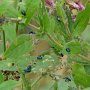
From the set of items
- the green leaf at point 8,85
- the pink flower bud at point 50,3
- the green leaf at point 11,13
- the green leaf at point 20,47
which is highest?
the pink flower bud at point 50,3

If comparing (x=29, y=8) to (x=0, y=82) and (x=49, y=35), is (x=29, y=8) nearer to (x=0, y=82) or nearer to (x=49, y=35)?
(x=49, y=35)

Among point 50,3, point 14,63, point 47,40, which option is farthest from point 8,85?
point 50,3

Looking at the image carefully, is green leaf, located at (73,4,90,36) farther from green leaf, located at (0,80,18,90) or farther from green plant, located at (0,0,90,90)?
green leaf, located at (0,80,18,90)

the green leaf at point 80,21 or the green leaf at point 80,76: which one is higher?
the green leaf at point 80,21

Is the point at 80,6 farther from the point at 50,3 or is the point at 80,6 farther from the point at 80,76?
the point at 80,76

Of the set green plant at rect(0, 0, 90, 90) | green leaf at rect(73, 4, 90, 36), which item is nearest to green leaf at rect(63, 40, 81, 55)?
green plant at rect(0, 0, 90, 90)

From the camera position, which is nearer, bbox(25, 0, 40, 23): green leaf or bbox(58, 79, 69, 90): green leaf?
bbox(25, 0, 40, 23): green leaf

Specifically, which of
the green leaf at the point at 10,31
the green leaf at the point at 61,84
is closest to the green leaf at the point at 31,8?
the green leaf at the point at 10,31

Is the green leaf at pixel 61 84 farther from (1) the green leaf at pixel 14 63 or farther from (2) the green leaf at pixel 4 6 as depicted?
(2) the green leaf at pixel 4 6

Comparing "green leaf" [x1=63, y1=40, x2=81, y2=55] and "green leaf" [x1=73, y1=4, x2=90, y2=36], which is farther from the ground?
"green leaf" [x1=73, y1=4, x2=90, y2=36]
